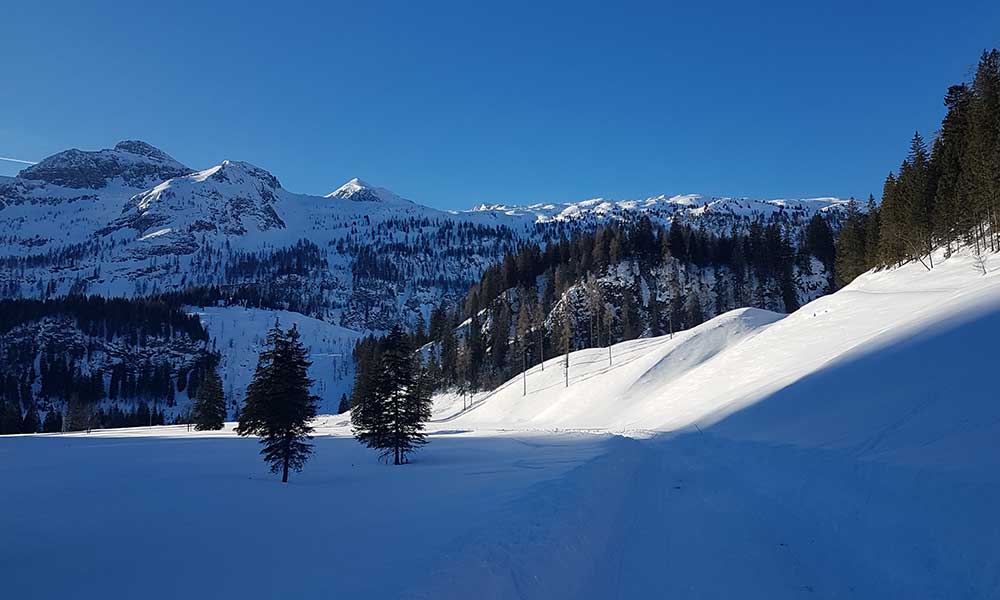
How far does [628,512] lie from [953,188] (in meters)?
57.1

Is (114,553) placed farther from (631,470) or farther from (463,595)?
(631,470)

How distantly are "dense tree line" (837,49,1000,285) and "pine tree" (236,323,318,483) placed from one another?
54.1 m

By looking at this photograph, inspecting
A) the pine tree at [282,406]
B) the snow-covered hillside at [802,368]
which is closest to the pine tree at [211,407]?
the snow-covered hillside at [802,368]

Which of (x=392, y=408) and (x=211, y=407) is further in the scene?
(x=211, y=407)

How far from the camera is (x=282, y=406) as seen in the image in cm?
2572

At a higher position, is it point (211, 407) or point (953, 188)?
point (953, 188)

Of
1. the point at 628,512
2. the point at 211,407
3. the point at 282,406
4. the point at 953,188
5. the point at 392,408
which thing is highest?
the point at 953,188

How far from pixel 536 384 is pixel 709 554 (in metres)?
68.4

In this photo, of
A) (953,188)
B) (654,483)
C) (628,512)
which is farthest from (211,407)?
(953,188)

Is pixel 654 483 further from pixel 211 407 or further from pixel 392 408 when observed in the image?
pixel 211 407

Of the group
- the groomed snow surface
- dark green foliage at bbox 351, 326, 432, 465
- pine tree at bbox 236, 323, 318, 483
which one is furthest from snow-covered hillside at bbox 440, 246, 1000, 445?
pine tree at bbox 236, 323, 318, 483

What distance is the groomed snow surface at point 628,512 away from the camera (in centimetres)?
841

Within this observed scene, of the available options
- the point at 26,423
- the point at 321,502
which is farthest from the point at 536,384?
the point at 26,423

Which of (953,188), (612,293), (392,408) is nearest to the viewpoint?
(392,408)
